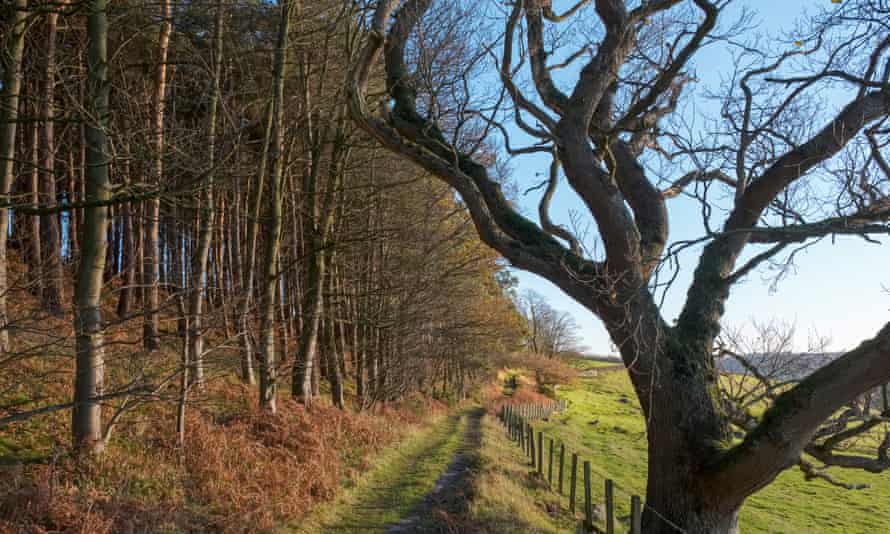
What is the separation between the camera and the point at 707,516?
17.6 feet

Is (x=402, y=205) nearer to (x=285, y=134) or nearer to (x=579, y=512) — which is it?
(x=285, y=134)

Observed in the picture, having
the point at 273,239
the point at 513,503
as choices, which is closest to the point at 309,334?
the point at 273,239

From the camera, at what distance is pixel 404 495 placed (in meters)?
9.27

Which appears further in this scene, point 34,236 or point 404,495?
point 34,236

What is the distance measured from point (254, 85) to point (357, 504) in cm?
829

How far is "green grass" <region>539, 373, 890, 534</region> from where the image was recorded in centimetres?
1761

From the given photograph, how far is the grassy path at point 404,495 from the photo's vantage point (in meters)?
7.50

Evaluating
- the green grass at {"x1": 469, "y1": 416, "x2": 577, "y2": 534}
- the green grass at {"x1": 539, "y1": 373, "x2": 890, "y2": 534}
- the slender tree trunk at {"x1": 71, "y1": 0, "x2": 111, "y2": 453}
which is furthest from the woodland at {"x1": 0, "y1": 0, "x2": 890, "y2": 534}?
the green grass at {"x1": 539, "y1": 373, "x2": 890, "y2": 534}

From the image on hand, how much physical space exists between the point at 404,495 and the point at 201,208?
5888mm

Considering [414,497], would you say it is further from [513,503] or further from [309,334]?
[309,334]

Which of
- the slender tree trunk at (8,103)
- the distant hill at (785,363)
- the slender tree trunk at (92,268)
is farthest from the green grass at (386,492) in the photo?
the distant hill at (785,363)

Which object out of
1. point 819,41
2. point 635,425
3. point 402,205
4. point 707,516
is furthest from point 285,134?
point 635,425

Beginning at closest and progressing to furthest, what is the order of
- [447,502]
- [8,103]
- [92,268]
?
[8,103] < [92,268] < [447,502]

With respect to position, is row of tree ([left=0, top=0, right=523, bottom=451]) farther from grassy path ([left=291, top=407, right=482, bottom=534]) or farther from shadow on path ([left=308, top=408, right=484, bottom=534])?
shadow on path ([left=308, top=408, right=484, bottom=534])
